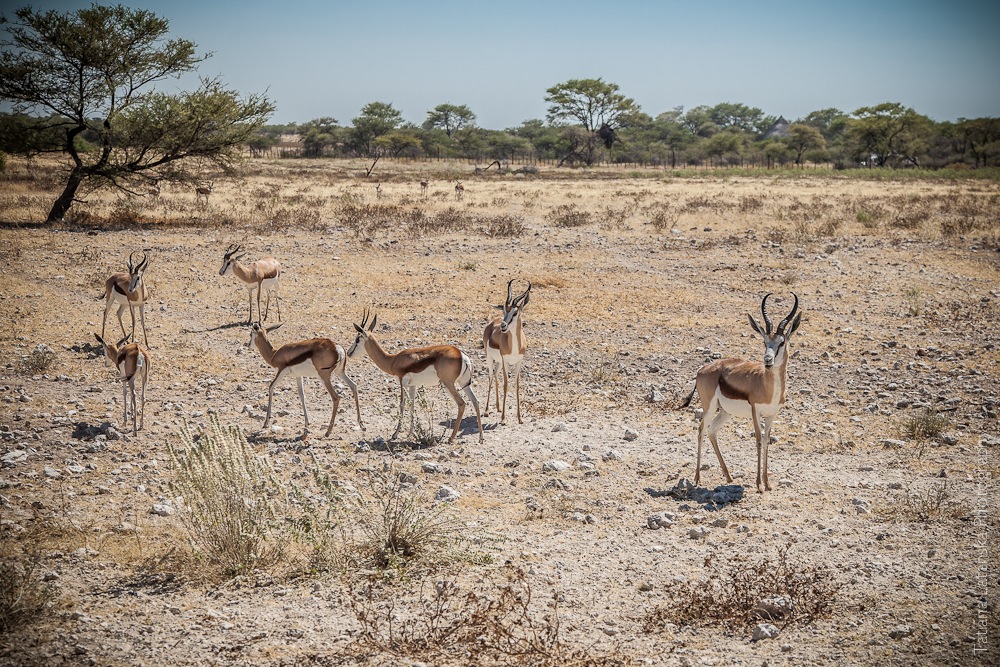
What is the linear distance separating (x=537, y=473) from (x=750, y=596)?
298 cm

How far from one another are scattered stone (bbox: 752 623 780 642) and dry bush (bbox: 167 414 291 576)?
3.49 meters

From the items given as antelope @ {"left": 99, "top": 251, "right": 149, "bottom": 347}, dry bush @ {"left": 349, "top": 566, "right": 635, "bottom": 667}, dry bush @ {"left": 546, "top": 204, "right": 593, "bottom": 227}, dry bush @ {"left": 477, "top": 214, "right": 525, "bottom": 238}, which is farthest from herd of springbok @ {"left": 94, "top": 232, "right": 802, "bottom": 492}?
dry bush @ {"left": 546, "top": 204, "right": 593, "bottom": 227}

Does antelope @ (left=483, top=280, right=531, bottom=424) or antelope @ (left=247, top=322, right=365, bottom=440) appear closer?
antelope @ (left=247, top=322, right=365, bottom=440)

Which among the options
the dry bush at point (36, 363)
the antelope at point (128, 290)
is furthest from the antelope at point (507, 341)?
the dry bush at point (36, 363)

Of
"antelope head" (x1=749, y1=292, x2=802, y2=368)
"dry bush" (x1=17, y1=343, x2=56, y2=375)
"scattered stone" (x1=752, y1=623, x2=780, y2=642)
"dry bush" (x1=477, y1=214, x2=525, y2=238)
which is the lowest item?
"scattered stone" (x1=752, y1=623, x2=780, y2=642)

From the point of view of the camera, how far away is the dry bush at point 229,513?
19.3 feet

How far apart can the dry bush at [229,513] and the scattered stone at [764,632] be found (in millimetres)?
3491

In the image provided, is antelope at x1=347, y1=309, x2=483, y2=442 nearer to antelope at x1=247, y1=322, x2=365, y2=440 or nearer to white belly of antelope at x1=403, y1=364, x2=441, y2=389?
white belly of antelope at x1=403, y1=364, x2=441, y2=389

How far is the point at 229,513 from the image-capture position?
19.7 ft

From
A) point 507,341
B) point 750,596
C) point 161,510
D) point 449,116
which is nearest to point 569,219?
point 507,341

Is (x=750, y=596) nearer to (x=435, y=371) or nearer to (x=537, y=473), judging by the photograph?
(x=537, y=473)

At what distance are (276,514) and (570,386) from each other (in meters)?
5.44

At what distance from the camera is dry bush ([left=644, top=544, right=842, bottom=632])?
531cm

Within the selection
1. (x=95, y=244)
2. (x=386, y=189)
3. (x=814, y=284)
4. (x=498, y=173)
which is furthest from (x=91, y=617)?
(x=498, y=173)
